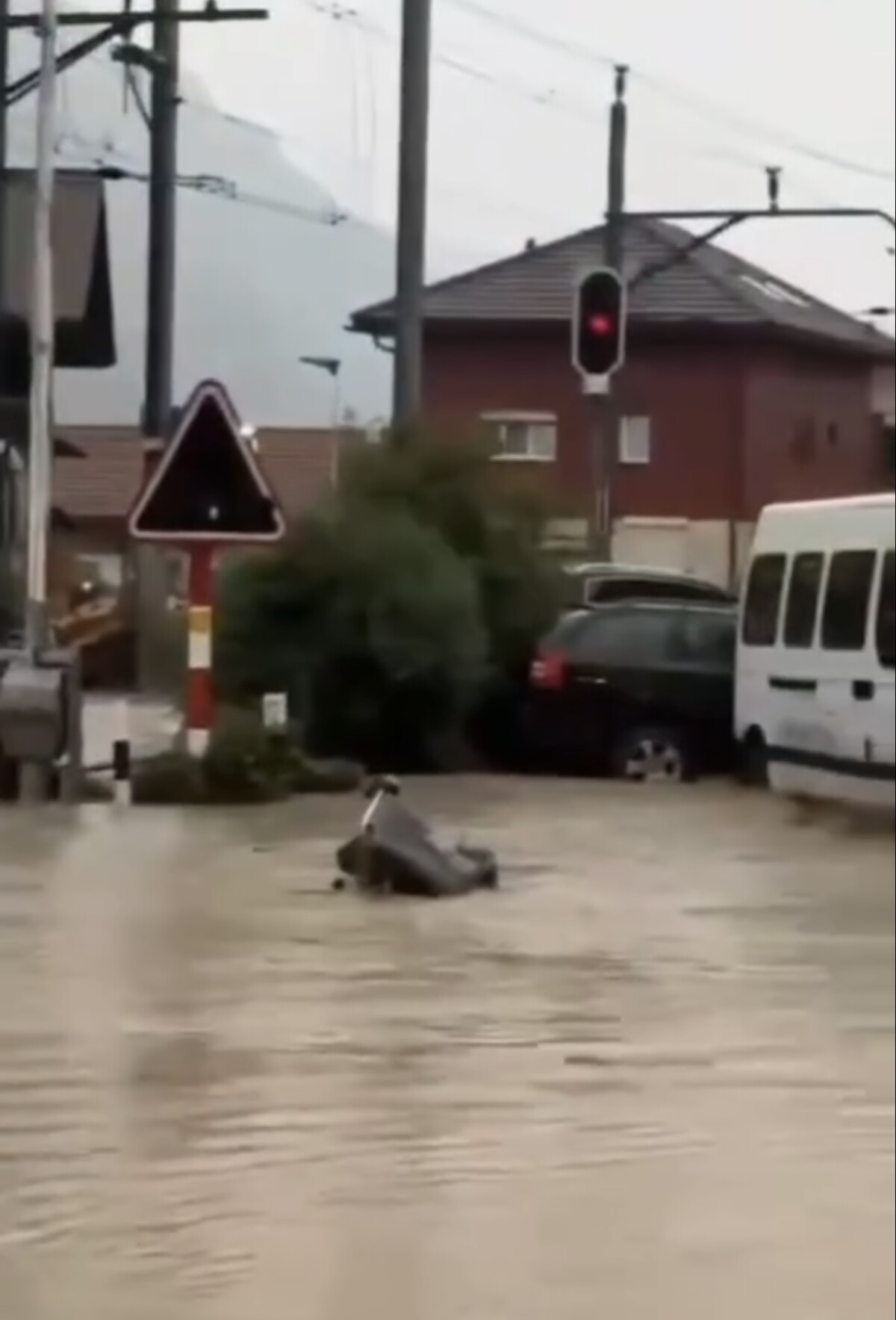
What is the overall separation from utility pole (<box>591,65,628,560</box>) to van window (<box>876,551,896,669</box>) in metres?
0.72

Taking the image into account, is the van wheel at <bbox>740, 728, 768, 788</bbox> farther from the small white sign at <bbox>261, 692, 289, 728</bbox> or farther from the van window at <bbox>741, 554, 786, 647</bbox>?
the small white sign at <bbox>261, 692, 289, 728</bbox>

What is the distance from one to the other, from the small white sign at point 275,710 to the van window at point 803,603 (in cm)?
224

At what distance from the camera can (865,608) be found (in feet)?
9.50

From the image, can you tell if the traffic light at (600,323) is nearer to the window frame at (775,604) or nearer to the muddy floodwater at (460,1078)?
the muddy floodwater at (460,1078)

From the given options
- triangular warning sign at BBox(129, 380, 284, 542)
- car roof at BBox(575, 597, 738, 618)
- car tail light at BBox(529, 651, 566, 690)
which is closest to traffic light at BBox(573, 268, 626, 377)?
car roof at BBox(575, 597, 738, 618)

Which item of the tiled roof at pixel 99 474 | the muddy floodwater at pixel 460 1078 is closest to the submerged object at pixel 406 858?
the muddy floodwater at pixel 460 1078

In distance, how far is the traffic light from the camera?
5129 mm

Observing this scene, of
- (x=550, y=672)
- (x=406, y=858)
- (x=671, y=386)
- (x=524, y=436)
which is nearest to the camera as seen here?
(x=406, y=858)

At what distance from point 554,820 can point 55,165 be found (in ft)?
6.69

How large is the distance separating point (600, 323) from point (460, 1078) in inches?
76.2

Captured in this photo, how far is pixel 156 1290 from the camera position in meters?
2.69

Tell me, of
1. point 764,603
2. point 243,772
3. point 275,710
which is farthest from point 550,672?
point 764,603

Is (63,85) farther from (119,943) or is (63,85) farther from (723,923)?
(723,923)

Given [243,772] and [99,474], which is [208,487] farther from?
[243,772]
